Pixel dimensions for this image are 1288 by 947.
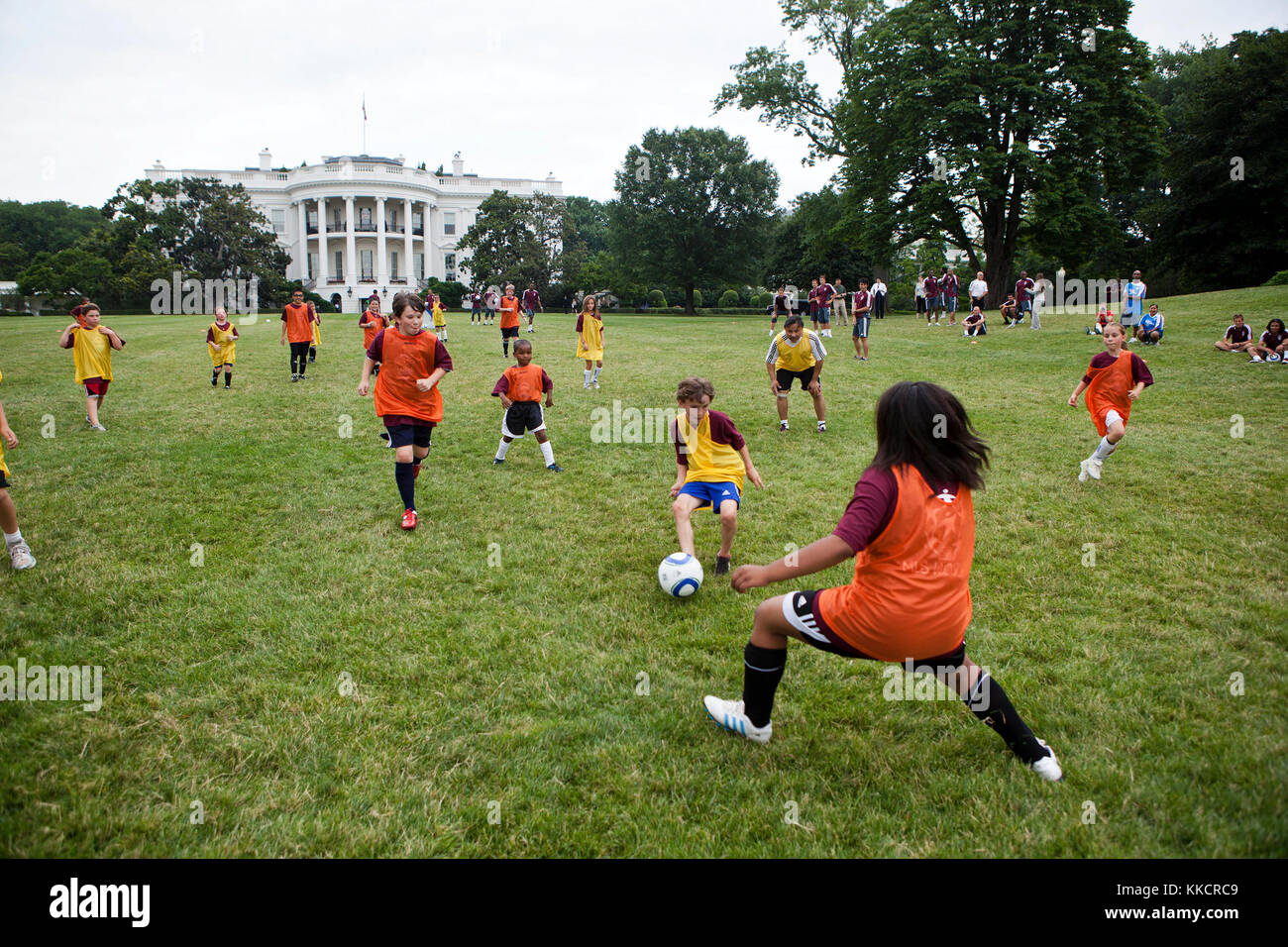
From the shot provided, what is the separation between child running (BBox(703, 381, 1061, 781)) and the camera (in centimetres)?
306

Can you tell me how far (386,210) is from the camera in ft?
262

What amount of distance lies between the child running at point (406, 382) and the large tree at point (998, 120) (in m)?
29.3

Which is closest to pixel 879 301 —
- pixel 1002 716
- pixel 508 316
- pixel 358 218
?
pixel 508 316

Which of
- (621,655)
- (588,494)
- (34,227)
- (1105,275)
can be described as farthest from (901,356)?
(34,227)

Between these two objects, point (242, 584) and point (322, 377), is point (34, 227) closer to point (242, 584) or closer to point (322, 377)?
point (322, 377)

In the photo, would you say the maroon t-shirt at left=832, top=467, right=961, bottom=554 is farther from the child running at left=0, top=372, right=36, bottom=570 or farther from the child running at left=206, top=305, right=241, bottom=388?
the child running at left=206, top=305, right=241, bottom=388

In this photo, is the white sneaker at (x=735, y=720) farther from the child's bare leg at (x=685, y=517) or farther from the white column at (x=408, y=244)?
the white column at (x=408, y=244)

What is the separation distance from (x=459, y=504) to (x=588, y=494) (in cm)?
150

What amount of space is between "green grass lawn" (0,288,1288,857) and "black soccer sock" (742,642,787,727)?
242mm

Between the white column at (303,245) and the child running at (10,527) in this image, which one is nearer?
the child running at (10,527)

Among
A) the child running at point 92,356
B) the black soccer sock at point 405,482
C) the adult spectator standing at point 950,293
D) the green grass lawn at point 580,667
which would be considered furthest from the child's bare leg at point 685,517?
the adult spectator standing at point 950,293

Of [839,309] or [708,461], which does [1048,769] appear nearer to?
[708,461]

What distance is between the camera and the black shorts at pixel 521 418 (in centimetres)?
996
